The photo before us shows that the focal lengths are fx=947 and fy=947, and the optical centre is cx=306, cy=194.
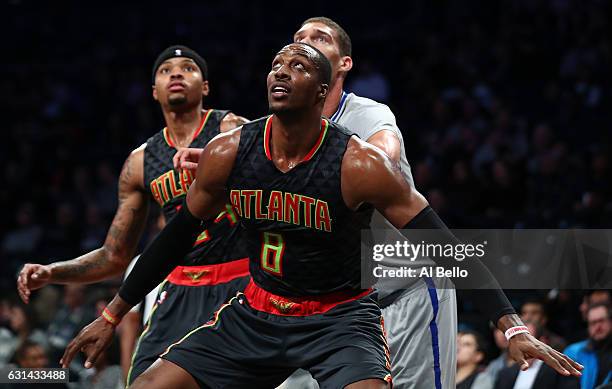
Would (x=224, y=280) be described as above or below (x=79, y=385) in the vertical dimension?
above

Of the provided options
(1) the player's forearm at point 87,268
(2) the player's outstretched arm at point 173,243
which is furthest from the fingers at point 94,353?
(1) the player's forearm at point 87,268

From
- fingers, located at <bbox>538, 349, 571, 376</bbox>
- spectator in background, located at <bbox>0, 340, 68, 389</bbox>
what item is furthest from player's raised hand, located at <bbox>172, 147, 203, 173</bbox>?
spectator in background, located at <bbox>0, 340, 68, 389</bbox>

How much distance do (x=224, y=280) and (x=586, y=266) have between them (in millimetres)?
3348

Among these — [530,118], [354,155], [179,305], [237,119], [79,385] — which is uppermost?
[530,118]

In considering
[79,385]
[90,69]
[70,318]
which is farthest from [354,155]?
[90,69]

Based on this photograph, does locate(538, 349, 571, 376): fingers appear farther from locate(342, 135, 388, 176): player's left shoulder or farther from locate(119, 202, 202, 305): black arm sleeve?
locate(119, 202, 202, 305): black arm sleeve

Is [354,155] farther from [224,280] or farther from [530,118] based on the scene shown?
[530,118]

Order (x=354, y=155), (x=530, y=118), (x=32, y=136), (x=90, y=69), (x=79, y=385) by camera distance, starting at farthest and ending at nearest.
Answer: (x=90, y=69)
(x=32, y=136)
(x=530, y=118)
(x=79, y=385)
(x=354, y=155)

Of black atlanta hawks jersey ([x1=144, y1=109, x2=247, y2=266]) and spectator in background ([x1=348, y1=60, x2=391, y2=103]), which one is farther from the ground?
spectator in background ([x1=348, y1=60, x2=391, y2=103])

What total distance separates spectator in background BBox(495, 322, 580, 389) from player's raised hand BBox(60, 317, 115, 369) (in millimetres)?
3627

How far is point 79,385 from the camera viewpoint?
7.78 meters

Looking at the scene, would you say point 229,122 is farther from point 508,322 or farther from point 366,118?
point 508,322

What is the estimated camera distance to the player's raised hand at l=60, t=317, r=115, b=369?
4.13 meters

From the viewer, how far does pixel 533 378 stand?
682 cm
